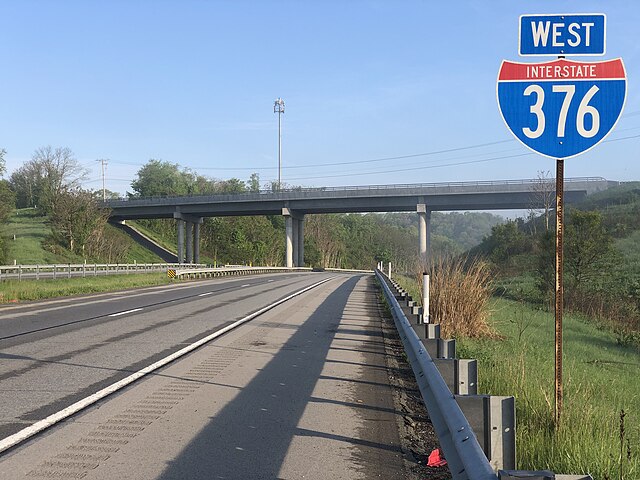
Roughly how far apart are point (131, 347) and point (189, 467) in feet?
23.7

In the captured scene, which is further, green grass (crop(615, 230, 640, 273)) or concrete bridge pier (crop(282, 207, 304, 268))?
concrete bridge pier (crop(282, 207, 304, 268))

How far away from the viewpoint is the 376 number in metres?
5.35

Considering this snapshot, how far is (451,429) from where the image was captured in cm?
452

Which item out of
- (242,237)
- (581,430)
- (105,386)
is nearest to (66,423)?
(105,386)

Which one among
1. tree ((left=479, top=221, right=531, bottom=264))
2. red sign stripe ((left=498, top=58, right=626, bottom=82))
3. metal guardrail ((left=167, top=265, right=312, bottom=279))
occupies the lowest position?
metal guardrail ((left=167, top=265, right=312, bottom=279))

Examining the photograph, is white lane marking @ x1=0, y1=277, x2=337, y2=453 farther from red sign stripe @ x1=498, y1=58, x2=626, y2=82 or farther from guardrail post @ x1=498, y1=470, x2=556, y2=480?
red sign stripe @ x1=498, y1=58, x2=626, y2=82

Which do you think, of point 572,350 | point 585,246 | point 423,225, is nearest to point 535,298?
point 585,246

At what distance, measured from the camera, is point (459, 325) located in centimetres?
1411

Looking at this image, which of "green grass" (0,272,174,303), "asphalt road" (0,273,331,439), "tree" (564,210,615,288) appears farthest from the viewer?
"tree" (564,210,615,288)

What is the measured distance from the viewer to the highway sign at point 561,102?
5.33 m

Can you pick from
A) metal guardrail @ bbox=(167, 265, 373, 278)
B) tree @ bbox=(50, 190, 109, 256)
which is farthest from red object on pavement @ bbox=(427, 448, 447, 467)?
tree @ bbox=(50, 190, 109, 256)

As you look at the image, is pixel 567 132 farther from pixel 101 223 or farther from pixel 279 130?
pixel 279 130

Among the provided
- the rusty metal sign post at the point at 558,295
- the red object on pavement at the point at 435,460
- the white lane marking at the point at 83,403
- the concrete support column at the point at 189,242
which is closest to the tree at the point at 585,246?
the white lane marking at the point at 83,403

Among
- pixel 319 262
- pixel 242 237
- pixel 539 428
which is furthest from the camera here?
pixel 319 262
